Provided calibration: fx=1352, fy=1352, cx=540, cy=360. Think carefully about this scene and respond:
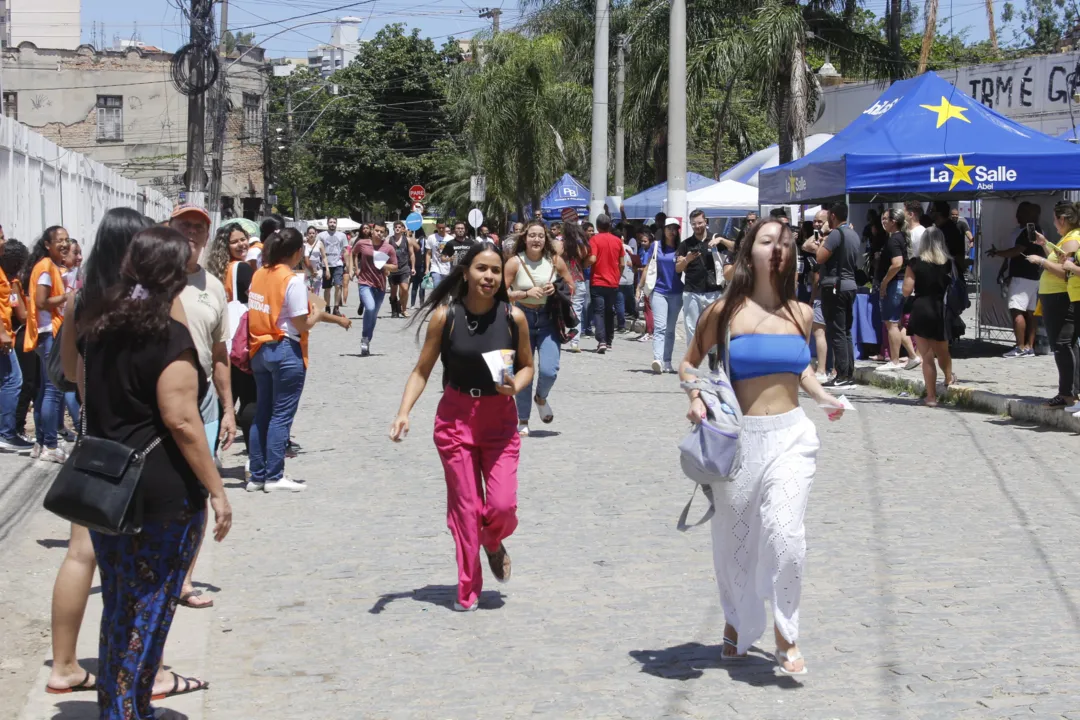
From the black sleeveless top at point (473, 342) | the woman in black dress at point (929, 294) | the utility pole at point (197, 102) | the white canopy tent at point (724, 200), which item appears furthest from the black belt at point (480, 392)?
the utility pole at point (197, 102)

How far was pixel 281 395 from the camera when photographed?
8.88m

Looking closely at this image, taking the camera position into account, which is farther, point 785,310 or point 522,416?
point 522,416

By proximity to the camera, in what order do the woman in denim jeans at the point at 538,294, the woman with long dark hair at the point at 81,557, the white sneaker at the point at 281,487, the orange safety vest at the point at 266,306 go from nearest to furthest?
the woman with long dark hair at the point at 81,557, the orange safety vest at the point at 266,306, the white sneaker at the point at 281,487, the woman in denim jeans at the point at 538,294

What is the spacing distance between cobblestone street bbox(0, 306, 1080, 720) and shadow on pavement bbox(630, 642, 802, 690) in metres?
0.01

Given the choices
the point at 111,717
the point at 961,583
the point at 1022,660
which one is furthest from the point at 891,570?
the point at 111,717

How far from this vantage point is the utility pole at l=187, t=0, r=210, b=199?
26.7 metres

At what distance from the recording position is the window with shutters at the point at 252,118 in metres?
60.8

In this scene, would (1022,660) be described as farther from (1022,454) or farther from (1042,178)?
(1042,178)

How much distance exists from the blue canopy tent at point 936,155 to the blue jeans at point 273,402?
331 inches

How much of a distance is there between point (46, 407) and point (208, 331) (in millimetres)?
4736

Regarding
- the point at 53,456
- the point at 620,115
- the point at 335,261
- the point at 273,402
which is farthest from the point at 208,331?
the point at 620,115

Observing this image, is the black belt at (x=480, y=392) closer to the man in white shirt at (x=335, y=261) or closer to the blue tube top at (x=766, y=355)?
the blue tube top at (x=766, y=355)

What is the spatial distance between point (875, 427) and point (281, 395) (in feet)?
18.0

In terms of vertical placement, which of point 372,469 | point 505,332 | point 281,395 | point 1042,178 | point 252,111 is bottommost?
point 372,469
